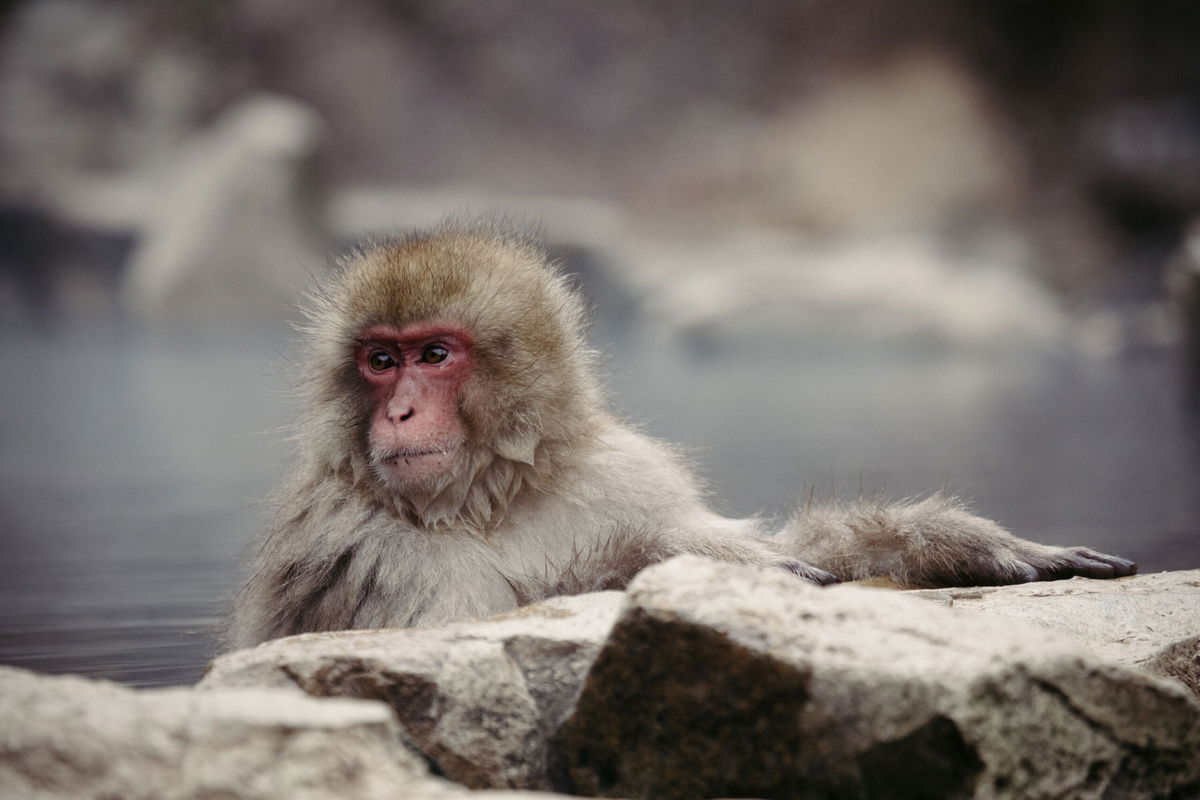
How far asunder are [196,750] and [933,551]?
1.97 meters

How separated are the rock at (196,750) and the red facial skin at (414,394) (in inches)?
47.9

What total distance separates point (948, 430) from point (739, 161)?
13.9 m

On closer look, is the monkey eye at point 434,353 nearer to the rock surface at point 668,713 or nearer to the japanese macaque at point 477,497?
the japanese macaque at point 477,497

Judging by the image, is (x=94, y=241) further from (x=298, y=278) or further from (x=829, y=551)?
(x=829, y=551)

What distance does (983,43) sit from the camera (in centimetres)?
2219

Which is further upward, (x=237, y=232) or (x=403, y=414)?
(x=237, y=232)

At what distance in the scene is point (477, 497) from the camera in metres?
2.97

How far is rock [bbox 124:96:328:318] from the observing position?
17.7 m

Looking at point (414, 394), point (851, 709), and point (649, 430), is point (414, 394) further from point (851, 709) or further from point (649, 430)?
point (649, 430)

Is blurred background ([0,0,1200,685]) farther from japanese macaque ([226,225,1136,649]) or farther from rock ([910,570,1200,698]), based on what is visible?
rock ([910,570,1200,698])

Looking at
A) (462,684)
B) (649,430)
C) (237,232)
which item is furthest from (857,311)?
(462,684)

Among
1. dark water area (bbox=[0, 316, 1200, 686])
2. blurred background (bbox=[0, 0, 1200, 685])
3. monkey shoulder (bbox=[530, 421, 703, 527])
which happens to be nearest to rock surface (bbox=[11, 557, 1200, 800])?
monkey shoulder (bbox=[530, 421, 703, 527])

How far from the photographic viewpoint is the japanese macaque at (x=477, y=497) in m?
2.86

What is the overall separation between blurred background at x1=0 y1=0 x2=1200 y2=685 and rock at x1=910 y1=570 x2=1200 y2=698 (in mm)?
3771
